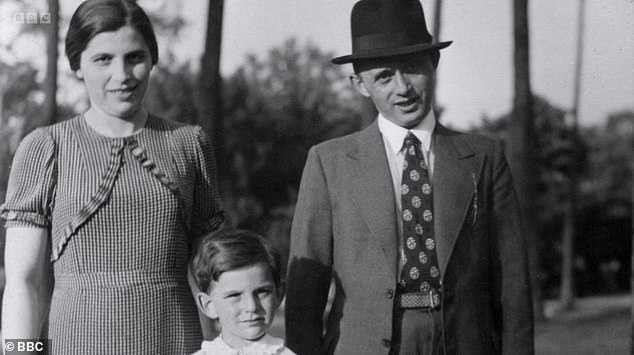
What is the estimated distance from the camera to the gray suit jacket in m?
2.52

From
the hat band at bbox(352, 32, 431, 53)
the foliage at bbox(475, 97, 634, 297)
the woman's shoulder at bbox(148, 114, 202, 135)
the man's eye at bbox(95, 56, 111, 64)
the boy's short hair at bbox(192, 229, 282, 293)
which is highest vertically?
the hat band at bbox(352, 32, 431, 53)

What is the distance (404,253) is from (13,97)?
7.47 ft

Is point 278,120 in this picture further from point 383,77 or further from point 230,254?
point 230,254

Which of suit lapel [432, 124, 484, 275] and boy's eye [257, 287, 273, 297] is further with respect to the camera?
suit lapel [432, 124, 484, 275]

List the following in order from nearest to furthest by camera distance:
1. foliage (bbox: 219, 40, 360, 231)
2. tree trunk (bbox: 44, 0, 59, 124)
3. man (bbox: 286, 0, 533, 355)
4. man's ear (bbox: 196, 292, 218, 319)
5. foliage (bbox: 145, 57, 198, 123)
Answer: man's ear (bbox: 196, 292, 218, 319) < man (bbox: 286, 0, 533, 355) < tree trunk (bbox: 44, 0, 59, 124) < foliage (bbox: 219, 40, 360, 231) < foliage (bbox: 145, 57, 198, 123)

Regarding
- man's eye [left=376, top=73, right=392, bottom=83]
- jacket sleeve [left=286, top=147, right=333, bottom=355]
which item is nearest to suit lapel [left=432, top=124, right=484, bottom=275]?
man's eye [left=376, top=73, right=392, bottom=83]

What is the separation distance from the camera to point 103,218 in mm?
2354

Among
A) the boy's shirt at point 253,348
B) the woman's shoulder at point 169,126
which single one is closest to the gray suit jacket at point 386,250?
the boy's shirt at point 253,348

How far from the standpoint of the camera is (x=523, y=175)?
5543 mm

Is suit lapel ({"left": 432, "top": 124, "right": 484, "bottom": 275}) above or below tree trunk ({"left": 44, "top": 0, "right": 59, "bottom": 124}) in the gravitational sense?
below

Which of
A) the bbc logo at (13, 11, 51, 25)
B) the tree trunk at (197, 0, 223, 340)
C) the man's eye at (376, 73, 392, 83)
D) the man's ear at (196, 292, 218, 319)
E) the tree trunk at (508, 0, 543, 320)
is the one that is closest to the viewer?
the man's ear at (196, 292, 218, 319)

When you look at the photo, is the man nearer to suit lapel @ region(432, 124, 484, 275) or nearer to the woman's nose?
suit lapel @ region(432, 124, 484, 275)

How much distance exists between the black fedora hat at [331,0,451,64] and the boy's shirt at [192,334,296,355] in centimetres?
96

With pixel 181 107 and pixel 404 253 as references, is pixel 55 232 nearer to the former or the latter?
pixel 404 253
